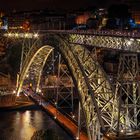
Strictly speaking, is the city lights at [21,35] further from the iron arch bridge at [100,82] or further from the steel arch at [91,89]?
the steel arch at [91,89]

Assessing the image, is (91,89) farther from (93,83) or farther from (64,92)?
(64,92)

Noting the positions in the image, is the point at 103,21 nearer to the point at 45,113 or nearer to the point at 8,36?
the point at 45,113

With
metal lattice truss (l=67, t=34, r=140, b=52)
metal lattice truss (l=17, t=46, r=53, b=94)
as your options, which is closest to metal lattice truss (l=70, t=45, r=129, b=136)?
metal lattice truss (l=67, t=34, r=140, b=52)

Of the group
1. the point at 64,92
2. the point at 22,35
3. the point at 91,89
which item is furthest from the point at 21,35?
the point at 91,89

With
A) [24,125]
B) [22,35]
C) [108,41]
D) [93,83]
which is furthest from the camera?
[22,35]

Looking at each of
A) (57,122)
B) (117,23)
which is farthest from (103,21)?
(57,122)

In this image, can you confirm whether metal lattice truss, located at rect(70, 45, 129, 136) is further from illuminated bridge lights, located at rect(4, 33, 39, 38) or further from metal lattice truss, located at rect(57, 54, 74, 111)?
illuminated bridge lights, located at rect(4, 33, 39, 38)
